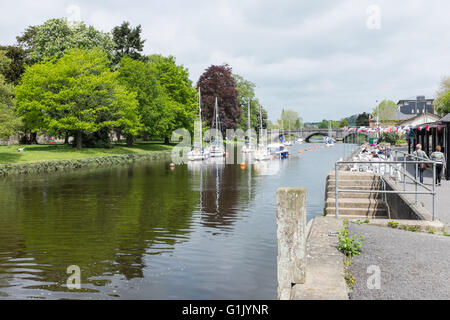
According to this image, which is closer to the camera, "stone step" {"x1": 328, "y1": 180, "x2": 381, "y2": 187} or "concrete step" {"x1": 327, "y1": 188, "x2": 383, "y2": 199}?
"concrete step" {"x1": 327, "y1": 188, "x2": 383, "y2": 199}

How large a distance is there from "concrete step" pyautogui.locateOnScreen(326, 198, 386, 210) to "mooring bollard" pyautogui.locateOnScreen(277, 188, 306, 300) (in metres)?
9.13

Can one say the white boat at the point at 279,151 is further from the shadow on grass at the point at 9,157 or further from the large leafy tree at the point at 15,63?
the large leafy tree at the point at 15,63

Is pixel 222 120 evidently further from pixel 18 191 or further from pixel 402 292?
pixel 402 292

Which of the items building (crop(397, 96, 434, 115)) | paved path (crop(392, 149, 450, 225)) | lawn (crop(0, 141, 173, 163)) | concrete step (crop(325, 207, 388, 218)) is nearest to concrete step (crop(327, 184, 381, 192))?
paved path (crop(392, 149, 450, 225))

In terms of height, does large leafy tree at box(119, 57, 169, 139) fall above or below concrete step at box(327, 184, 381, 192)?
above

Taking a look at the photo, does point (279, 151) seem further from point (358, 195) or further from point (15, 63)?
point (358, 195)

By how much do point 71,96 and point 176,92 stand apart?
24683 millimetres

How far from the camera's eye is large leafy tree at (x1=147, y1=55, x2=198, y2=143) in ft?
228

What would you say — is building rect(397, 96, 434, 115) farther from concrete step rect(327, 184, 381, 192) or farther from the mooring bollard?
the mooring bollard

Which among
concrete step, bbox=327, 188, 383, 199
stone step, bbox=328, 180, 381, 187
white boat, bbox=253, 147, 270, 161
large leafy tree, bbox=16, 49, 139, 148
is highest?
large leafy tree, bbox=16, 49, 139, 148

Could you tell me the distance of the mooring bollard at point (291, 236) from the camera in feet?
20.4

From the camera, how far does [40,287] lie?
9.02m

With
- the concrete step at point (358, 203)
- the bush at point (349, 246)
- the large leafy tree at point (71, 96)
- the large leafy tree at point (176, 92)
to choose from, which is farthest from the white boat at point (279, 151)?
the bush at point (349, 246)

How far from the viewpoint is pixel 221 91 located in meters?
85.6
